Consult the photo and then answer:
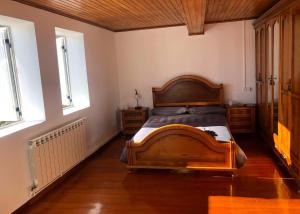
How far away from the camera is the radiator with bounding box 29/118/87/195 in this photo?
2922 millimetres

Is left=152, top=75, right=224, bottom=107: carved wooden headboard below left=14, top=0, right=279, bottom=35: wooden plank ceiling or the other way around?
below

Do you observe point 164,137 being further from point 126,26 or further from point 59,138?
point 126,26

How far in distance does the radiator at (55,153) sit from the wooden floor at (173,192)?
0.63 ft

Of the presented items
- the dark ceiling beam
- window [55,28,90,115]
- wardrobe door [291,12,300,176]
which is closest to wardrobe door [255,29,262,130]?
the dark ceiling beam

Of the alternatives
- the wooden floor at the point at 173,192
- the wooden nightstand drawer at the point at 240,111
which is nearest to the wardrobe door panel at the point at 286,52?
the wooden floor at the point at 173,192

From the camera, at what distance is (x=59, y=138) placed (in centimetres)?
332

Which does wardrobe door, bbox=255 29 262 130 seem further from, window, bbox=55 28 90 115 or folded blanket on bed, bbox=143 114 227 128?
window, bbox=55 28 90 115

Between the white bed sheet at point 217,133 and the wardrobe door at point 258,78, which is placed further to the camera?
the wardrobe door at point 258,78

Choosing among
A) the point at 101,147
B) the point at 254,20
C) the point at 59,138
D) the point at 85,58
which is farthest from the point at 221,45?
the point at 59,138

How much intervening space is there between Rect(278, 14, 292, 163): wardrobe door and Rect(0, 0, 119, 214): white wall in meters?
2.70

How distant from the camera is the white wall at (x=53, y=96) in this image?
2.65 meters

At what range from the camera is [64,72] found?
13.7ft

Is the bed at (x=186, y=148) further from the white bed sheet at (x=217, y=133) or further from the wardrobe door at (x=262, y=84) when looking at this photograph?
the wardrobe door at (x=262, y=84)

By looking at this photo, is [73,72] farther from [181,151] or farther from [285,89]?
[285,89]
